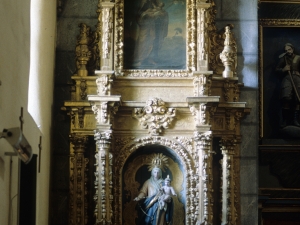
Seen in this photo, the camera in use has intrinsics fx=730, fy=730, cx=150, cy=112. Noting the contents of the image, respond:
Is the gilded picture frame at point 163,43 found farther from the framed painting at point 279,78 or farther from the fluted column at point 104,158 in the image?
the framed painting at point 279,78

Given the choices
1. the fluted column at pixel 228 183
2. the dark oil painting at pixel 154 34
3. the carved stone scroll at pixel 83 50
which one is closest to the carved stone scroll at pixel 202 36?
the dark oil painting at pixel 154 34

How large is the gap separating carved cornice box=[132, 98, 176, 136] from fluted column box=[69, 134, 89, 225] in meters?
1.01

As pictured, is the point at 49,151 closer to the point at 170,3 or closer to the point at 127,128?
the point at 127,128

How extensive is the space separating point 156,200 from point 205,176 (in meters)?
0.85

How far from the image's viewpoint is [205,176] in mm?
11258

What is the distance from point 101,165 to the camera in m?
11.2

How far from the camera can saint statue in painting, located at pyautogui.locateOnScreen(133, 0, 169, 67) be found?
12.0 m

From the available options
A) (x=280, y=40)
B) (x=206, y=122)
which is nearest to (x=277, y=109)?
(x=280, y=40)

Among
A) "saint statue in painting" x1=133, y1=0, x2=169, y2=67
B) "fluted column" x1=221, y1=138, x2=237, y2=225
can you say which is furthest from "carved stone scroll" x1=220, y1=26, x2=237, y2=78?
"fluted column" x1=221, y1=138, x2=237, y2=225

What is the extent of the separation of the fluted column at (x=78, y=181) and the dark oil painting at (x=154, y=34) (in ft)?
4.98

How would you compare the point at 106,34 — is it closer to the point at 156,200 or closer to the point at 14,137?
the point at 156,200

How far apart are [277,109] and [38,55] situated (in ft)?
15.7

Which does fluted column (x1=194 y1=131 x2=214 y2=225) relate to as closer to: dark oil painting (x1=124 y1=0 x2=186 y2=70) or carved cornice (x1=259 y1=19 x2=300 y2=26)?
dark oil painting (x1=124 y1=0 x2=186 y2=70)

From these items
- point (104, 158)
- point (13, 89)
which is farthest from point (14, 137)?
point (104, 158)
